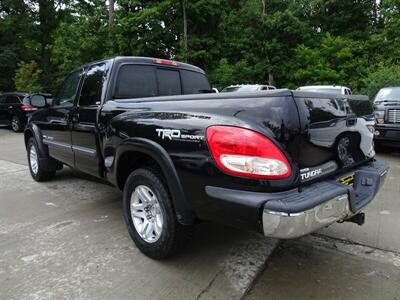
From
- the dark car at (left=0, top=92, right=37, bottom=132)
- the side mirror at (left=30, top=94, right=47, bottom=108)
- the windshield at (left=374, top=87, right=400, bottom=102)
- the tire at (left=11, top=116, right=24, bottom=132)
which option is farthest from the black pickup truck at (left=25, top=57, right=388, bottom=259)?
the tire at (left=11, top=116, right=24, bottom=132)

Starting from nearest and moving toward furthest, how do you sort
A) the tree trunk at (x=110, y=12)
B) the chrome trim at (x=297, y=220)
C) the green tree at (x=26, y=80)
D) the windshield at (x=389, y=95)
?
the chrome trim at (x=297, y=220)
the windshield at (x=389, y=95)
the tree trunk at (x=110, y=12)
the green tree at (x=26, y=80)

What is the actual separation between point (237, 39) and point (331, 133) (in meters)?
22.0

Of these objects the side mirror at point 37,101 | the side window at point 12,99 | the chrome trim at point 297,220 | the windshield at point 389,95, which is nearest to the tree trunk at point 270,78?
the windshield at point 389,95

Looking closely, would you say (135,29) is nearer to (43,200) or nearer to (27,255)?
(43,200)

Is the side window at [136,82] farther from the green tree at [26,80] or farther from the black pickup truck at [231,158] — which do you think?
the green tree at [26,80]

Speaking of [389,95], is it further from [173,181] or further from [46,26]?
[46,26]

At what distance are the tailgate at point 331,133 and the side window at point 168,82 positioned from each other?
2132 mm

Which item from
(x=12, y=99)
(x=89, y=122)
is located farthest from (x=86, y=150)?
(x=12, y=99)

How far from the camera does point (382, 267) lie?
297 cm

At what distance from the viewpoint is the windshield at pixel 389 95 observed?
846cm

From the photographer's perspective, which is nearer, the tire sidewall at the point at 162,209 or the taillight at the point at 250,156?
the taillight at the point at 250,156

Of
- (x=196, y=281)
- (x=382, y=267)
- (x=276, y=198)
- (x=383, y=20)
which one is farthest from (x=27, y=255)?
(x=383, y=20)

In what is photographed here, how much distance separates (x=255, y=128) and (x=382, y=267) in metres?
1.84

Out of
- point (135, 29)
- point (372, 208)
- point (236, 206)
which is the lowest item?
point (372, 208)
